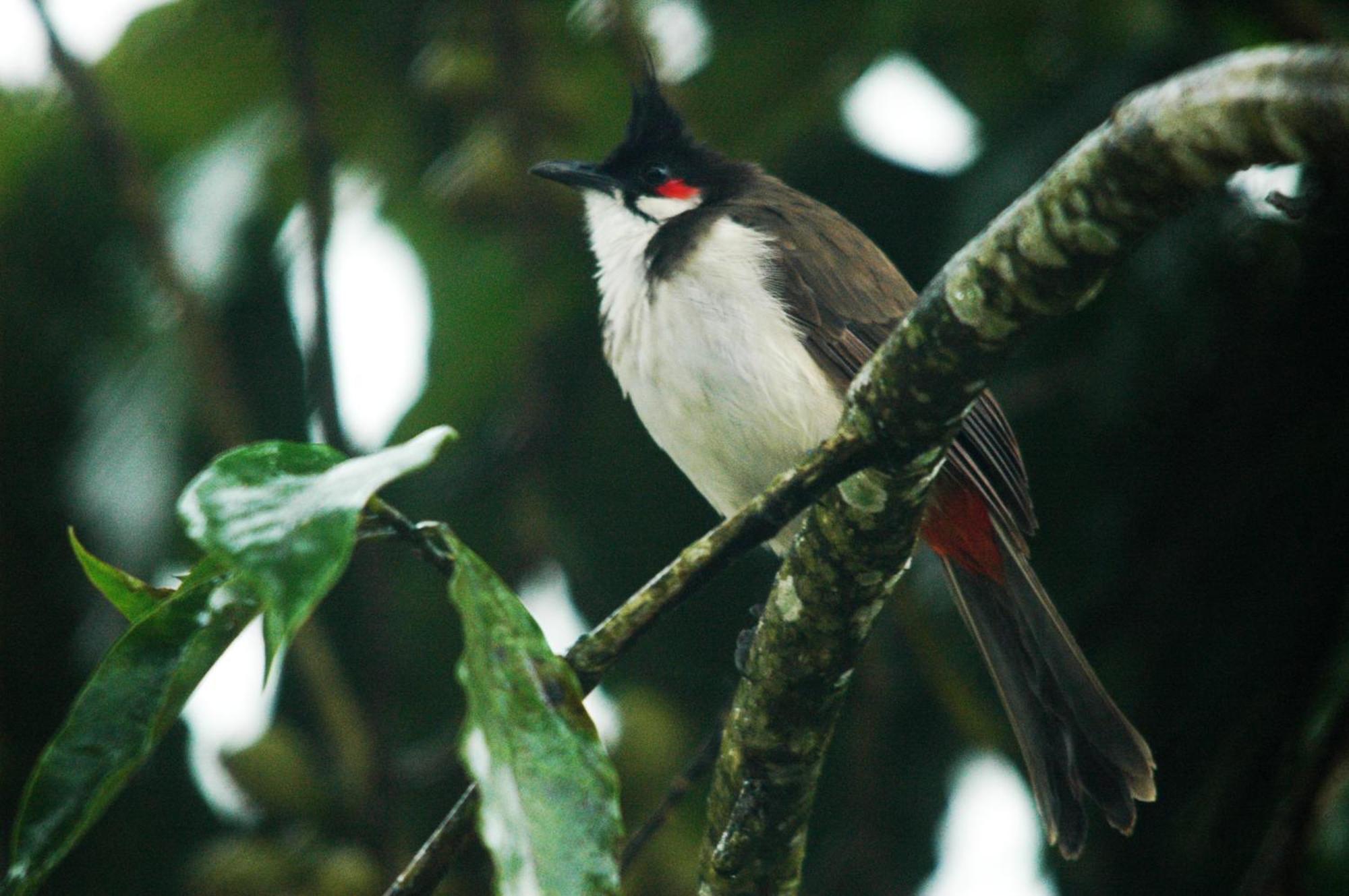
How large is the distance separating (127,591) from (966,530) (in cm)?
167

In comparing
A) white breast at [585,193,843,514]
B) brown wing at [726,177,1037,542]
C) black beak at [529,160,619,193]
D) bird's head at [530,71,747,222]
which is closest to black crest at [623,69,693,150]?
bird's head at [530,71,747,222]

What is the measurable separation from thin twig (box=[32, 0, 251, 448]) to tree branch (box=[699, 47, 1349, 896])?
1597mm

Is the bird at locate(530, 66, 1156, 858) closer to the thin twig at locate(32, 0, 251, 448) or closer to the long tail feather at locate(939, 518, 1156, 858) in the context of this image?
the long tail feather at locate(939, 518, 1156, 858)

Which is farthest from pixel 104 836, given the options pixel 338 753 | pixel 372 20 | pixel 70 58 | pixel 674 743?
pixel 372 20

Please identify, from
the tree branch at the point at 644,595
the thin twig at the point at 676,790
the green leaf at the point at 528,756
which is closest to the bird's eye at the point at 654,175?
the thin twig at the point at 676,790

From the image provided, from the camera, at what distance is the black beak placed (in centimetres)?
327

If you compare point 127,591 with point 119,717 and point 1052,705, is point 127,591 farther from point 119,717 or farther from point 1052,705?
point 1052,705

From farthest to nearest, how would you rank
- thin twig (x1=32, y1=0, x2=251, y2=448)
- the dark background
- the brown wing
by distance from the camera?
thin twig (x1=32, y1=0, x2=251, y2=448) < the dark background < the brown wing

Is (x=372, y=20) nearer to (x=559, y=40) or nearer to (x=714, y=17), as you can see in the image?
(x=559, y=40)

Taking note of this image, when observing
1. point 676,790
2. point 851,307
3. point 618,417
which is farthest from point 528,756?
point 618,417

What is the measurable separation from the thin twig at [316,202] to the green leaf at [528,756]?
1579 millimetres

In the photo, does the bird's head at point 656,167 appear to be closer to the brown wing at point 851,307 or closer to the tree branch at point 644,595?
the brown wing at point 851,307

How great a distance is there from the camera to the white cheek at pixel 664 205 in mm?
3271

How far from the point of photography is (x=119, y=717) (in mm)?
1331
